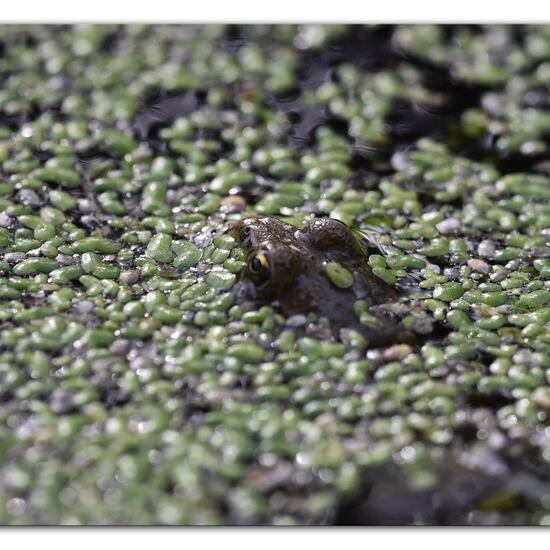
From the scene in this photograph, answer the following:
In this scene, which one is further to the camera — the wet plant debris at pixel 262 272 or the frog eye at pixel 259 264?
the frog eye at pixel 259 264

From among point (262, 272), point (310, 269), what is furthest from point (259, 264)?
point (310, 269)

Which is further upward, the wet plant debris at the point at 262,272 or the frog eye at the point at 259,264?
the frog eye at the point at 259,264

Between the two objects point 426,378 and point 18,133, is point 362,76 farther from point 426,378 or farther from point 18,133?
point 426,378

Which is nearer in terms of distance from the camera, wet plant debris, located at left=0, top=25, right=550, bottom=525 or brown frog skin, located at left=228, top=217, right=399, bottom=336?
wet plant debris, located at left=0, top=25, right=550, bottom=525

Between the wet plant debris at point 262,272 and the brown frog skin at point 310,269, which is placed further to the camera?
the brown frog skin at point 310,269

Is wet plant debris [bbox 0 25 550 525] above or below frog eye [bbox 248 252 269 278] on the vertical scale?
below
